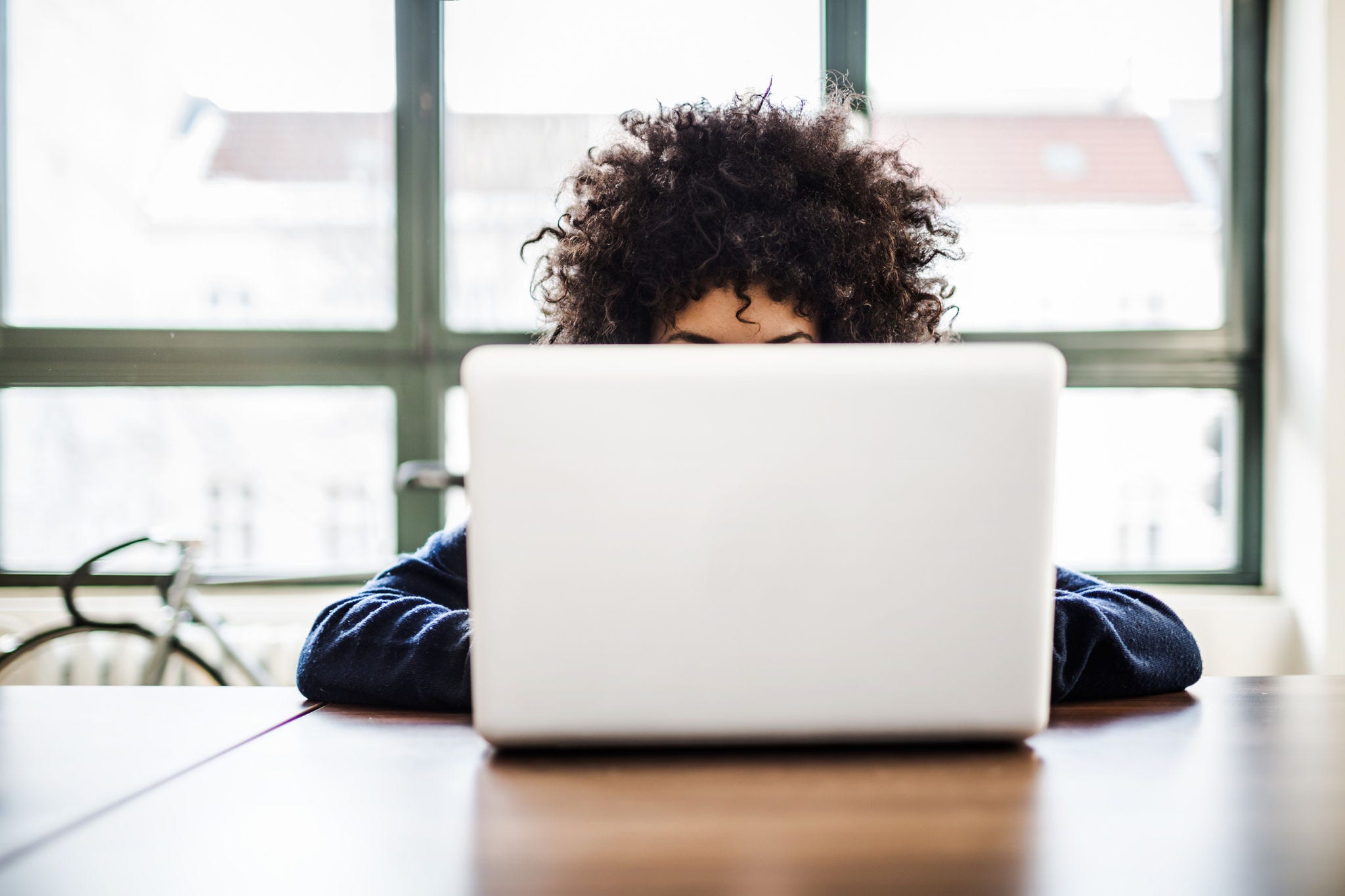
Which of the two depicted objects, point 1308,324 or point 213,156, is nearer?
point 1308,324

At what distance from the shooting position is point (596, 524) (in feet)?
→ 1.58

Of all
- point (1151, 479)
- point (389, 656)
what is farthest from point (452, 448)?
point (1151, 479)

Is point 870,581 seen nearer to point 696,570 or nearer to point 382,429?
point 696,570

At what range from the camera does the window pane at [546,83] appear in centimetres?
229

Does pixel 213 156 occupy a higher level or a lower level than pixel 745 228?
higher

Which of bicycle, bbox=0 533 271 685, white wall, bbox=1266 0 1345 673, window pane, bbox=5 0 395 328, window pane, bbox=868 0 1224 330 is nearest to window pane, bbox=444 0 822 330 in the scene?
window pane, bbox=5 0 395 328

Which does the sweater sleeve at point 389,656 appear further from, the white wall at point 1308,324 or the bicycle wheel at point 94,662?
the white wall at point 1308,324

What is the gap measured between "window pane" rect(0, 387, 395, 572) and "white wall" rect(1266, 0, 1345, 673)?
2.22 m

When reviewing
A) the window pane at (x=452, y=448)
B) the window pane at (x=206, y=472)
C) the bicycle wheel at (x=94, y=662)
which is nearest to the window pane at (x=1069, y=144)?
the window pane at (x=452, y=448)

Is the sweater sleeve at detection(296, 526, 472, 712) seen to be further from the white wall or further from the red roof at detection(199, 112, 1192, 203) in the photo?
the white wall

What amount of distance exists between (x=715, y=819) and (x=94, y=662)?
209 cm

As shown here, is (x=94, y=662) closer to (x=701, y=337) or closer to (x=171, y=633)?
(x=171, y=633)

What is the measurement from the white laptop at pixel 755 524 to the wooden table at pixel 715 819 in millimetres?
50

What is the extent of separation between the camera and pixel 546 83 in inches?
90.4
